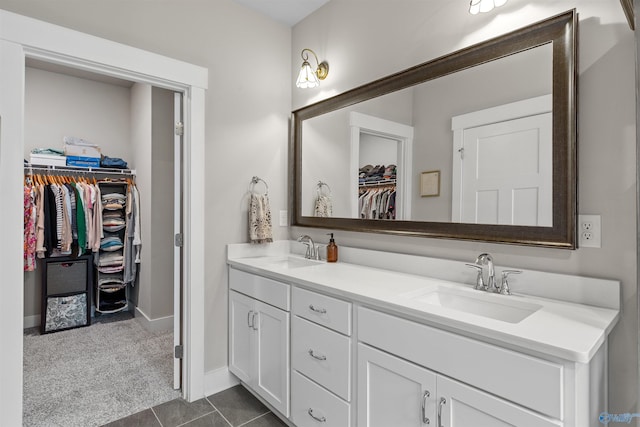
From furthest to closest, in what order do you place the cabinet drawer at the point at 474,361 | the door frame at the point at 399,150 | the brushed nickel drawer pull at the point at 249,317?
1. the brushed nickel drawer pull at the point at 249,317
2. the door frame at the point at 399,150
3. the cabinet drawer at the point at 474,361

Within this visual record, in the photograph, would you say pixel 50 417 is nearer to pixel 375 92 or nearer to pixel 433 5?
pixel 375 92

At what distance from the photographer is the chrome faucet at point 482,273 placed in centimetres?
150

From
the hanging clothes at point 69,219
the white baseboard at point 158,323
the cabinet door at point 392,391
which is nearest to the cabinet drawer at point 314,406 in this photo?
the cabinet door at point 392,391

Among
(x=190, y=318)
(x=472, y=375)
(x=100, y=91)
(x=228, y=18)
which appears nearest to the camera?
(x=472, y=375)

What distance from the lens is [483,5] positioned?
1.53 metres

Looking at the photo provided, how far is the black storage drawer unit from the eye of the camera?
3.38m

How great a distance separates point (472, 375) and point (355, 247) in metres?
1.22

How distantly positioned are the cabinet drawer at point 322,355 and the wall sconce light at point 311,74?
1.54 m

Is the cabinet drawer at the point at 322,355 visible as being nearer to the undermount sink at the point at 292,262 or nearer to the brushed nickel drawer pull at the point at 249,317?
the brushed nickel drawer pull at the point at 249,317

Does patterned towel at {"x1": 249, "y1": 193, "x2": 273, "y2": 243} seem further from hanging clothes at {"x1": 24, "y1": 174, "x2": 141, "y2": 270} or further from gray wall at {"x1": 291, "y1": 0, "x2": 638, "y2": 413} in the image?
hanging clothes at {"x1": 24, "y1": 174, "x2": 141, "y2": 270}

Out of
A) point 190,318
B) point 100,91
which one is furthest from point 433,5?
point 100,91

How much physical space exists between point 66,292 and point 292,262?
8.41 feet

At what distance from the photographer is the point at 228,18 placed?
7.82 ft

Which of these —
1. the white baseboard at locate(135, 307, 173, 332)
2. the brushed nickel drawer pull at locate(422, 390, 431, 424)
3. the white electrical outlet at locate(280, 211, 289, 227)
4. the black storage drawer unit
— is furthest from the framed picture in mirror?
the black storage drawer unit
